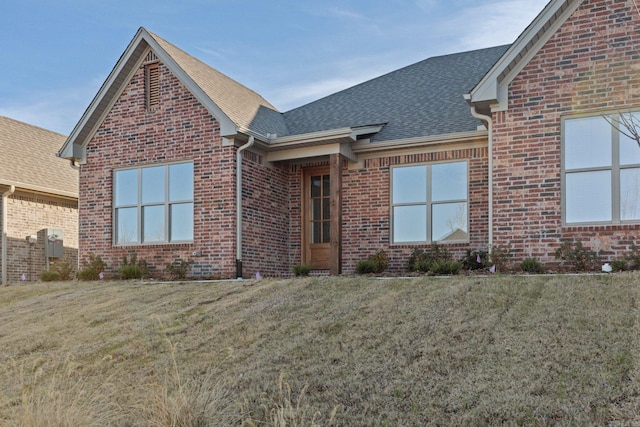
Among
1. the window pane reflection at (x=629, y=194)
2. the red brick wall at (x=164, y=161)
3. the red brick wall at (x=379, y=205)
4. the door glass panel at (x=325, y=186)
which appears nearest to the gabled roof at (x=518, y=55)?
the red brick wall at (x=379, y=205)

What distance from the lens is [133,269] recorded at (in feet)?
44.3

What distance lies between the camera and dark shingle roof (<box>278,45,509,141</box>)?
44.4 feet

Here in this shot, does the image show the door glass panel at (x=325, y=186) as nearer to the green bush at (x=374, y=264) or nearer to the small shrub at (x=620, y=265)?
the green bush at (x=374, y=264)

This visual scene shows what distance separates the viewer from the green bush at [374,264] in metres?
12.5

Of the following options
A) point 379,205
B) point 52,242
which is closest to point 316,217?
point 379,205

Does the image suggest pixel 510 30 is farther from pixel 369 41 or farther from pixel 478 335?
pixel 478 335

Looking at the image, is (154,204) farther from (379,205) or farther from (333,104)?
(333,104)

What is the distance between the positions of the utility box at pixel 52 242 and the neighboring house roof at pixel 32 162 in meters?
1.11

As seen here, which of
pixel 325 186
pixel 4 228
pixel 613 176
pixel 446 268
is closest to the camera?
pixel 613 176

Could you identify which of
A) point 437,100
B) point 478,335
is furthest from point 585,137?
point 478,335

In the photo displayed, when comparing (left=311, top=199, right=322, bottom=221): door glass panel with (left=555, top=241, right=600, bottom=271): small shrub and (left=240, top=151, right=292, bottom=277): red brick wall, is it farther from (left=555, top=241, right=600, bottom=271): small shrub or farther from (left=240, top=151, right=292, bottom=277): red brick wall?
(left=555, top=241, right=600, bottom=271): small shrub

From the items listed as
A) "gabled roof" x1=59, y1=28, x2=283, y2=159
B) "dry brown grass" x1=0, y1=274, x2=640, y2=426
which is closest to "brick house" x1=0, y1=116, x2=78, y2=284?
"gabled roof" x1=59, y1=28, x2=283, y2=159

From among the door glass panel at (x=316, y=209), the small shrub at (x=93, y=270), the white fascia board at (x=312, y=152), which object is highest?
the white fascia board at (x=312, y=152)

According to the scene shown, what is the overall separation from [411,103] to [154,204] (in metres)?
6.47
